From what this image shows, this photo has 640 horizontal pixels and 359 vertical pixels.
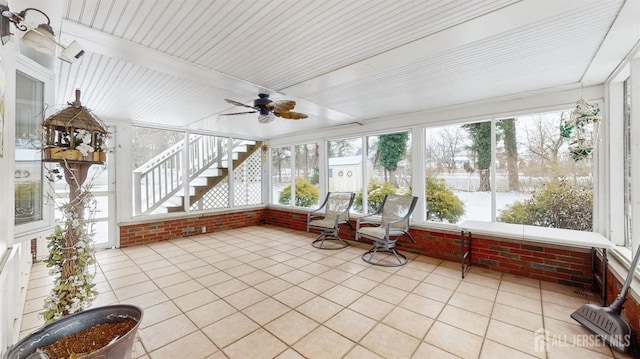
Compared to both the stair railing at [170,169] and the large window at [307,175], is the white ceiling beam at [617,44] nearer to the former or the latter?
the large window at [307,175]

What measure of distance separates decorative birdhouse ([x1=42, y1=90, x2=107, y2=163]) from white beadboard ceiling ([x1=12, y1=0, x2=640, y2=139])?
0.63 m

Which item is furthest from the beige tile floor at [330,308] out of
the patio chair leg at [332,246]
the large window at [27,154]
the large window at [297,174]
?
the large window at [297,174]

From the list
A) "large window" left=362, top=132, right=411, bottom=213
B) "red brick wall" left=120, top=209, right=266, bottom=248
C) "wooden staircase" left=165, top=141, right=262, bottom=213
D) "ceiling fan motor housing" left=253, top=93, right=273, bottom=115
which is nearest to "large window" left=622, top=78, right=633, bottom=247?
"large window" left=362, top=132, right=411, bottom=213

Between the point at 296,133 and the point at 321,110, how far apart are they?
7.34ft

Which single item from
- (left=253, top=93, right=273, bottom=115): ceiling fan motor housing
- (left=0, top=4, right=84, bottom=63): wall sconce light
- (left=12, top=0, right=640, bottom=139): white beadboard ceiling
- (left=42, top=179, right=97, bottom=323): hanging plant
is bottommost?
(left=42, top=179, right=97, bottom=323): hanging plant

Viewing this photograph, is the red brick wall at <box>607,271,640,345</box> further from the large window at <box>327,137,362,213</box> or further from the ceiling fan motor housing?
the ceiling fan motor housing

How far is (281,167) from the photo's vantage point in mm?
6719

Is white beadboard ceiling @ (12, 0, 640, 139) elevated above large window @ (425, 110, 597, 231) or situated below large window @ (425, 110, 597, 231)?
above

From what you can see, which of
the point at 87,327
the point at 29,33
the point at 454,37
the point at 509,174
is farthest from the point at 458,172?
the point at 29,33

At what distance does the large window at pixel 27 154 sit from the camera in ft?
6.42

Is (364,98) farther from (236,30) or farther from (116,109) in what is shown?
(116,109)

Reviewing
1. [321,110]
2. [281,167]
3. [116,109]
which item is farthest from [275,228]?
[116,109]

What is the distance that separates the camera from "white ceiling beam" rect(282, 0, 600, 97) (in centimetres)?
155

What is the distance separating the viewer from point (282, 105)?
113 inches
